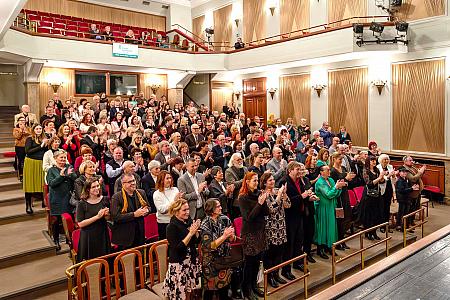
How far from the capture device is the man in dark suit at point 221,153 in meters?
7.50

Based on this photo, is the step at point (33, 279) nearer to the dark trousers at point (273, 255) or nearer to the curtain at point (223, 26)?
the dark trousers at point (273, 255)

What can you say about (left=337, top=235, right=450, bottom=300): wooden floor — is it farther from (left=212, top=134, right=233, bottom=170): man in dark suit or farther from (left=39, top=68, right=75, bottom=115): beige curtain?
(left=39, top=68, right=75, bottom=115): beige curtain

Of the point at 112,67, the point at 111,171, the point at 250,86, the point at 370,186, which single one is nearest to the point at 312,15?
the point at 250,86

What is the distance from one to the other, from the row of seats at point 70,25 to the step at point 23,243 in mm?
8472

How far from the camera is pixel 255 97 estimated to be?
1620cm

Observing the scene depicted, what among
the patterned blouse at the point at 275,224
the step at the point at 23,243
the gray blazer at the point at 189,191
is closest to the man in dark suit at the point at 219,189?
the gray blazer at the point at 189,191

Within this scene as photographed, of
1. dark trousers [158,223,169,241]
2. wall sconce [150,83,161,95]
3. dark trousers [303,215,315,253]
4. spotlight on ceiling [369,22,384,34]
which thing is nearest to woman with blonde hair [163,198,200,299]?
dark trousers [158,223,169,241]

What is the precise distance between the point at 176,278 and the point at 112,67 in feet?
39.5

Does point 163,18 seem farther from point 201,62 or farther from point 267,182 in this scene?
point 267,182

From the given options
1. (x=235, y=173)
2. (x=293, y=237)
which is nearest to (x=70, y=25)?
(x=235, y=173)

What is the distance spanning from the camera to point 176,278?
3.70 meters

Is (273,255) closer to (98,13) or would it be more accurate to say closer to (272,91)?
(272,91)

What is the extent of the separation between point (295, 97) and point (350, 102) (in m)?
2.39

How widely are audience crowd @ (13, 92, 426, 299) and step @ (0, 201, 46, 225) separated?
107 mm
